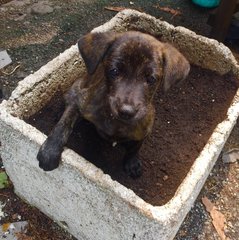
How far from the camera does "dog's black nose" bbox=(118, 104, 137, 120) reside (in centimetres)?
292

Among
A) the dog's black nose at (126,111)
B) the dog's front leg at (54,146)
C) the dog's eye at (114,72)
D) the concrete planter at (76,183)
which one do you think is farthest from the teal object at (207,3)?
the dog's black nose at (126,111)

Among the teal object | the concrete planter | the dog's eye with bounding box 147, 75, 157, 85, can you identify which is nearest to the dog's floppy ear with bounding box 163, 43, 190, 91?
the dog's eye with bounding box 147, 75, 157, 85

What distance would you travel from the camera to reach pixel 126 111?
2914 millimetres

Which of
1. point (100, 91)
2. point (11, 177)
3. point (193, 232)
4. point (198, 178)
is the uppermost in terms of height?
point (100, 91)

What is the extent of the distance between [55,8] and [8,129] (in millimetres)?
3432

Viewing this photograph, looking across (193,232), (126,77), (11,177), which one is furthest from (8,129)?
(193,232)

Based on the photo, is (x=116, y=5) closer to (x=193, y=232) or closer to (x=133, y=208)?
(x=193, y=232)

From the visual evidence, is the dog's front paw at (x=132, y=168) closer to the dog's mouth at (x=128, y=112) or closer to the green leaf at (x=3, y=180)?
the dog's mouth at (x=128, y=112)

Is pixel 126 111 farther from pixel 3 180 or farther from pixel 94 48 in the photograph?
pixel 3 180

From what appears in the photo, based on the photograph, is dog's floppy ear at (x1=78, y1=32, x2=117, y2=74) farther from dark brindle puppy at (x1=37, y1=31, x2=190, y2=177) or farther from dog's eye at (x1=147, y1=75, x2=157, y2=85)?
dog's eye at (x1=147, y1=75, x2=157, y2=85)

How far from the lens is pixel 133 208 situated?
2904 millimetres

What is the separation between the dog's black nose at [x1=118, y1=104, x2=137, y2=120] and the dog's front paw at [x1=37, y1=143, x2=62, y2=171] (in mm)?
577

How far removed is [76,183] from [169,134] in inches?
52.2

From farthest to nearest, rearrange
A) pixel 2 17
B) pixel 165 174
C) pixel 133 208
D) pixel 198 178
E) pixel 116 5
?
pixel 116 5, pixel 2 17, pixel 165 174, pixel 198 178, pixel 133 208
